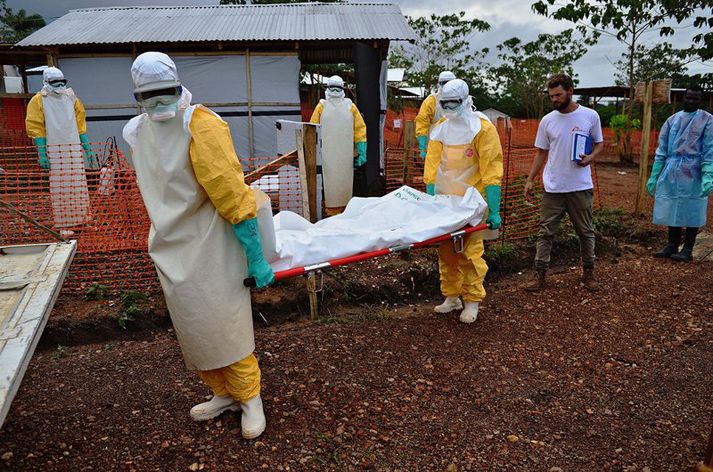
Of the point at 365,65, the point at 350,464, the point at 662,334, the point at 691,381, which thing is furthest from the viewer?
the point at 365,65

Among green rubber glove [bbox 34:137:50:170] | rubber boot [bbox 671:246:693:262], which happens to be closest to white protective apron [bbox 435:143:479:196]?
rubber boot [bbox 671:246:693:262]

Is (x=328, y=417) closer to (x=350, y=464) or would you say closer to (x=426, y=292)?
(x=350, y=464)

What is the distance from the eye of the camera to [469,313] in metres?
4.22

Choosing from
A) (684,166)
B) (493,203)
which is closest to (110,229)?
(493,203)

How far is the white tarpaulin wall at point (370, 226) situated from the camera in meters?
2.92

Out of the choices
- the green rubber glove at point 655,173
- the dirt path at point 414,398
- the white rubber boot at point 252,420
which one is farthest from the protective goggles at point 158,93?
the green rubber glove at point 655,173

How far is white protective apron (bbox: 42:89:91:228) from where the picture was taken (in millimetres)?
6434

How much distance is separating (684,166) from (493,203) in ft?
9.66

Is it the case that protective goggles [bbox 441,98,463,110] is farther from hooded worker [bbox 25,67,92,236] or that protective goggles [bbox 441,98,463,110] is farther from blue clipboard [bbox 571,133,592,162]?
hooded worker [bbox 25,67,92,236]

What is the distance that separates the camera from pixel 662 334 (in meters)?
4.00

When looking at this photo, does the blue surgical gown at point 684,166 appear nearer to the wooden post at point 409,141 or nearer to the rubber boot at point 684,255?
the rubber boot at point 684,255

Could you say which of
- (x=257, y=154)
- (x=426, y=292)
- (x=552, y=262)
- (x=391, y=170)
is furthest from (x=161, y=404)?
(x=257, y=154)

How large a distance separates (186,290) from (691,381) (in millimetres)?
3063

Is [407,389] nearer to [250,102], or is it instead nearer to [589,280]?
[589,280]
